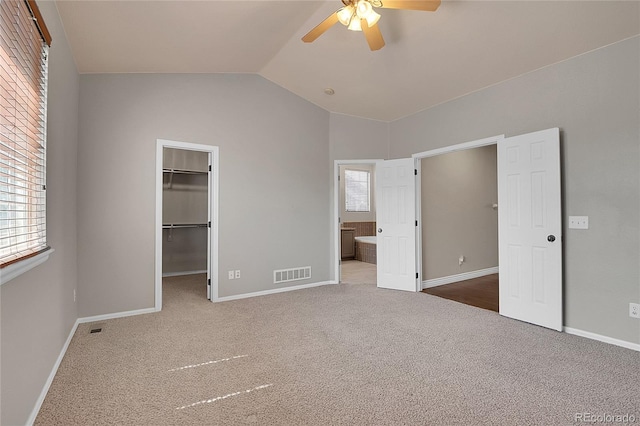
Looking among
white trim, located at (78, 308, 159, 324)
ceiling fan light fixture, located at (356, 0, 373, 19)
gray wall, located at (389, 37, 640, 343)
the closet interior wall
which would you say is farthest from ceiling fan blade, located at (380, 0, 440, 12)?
the closet interior wall

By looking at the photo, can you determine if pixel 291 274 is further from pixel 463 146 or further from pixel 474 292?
pixel 463 146

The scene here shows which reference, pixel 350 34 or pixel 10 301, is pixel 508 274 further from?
pixel 10 301

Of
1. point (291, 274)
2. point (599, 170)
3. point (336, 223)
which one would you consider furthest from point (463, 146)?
point (291, 274)

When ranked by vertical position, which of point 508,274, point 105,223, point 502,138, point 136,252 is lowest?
point 508,274

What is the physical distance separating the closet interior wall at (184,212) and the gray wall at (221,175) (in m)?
1.85

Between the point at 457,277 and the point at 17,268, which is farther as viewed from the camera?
the point at 457,277

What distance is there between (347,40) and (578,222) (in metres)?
2.95

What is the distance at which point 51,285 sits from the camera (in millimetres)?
2264

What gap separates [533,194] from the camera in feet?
10.7

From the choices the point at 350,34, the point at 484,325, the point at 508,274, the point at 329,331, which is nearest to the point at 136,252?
the point at 329,331

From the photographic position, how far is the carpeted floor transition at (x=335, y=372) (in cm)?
182

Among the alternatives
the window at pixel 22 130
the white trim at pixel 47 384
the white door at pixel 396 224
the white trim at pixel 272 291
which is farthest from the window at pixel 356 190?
the window at pixel 22 130

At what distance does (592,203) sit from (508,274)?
1.07 m

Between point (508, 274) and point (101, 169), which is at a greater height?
point (101, 169)
